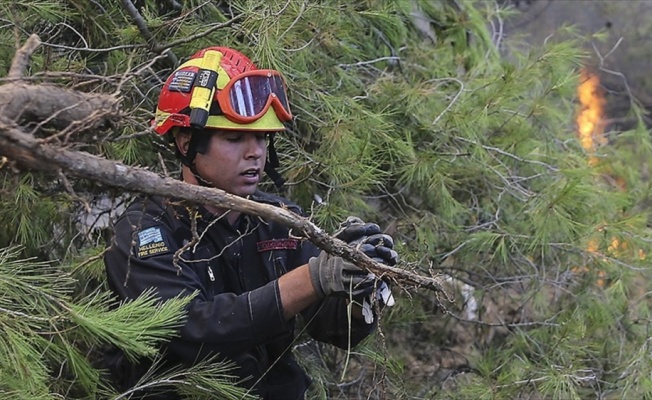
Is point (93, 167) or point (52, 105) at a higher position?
point (52, 105)

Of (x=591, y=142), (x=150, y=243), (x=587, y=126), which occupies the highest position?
(x=150, y=243)

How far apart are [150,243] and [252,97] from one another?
568 mm

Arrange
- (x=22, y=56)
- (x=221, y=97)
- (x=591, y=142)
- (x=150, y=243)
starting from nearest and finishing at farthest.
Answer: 1. (x=22, y=56)
2. (x=150, y=243)
3. (x=221, y=97)
4. (x=591, y=142)

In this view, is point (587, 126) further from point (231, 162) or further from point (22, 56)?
point (22, 56)

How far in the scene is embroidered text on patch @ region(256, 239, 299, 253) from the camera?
2.90m

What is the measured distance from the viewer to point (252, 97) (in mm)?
2828

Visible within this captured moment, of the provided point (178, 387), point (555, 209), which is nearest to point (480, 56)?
point (555, 209)

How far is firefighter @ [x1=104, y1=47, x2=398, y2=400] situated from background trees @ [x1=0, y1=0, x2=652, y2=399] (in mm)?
295

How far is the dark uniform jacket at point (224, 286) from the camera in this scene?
254 cm

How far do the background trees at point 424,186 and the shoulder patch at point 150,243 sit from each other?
0.49 meters

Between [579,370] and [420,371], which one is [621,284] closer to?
[579,370]

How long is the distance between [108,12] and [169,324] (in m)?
1.47

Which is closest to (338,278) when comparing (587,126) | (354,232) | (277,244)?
(354,232)

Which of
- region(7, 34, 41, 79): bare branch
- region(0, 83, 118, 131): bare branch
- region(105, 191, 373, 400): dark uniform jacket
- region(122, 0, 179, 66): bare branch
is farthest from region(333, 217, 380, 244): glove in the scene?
region(122, 0, 179, 66): bare branch
